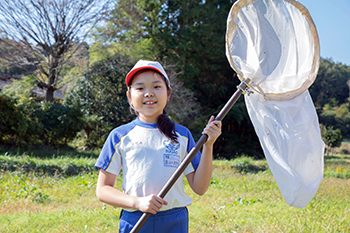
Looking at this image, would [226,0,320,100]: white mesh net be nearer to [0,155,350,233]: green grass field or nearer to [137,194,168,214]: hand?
[137,194,168,214]: hand

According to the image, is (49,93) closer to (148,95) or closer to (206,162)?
(148,95)

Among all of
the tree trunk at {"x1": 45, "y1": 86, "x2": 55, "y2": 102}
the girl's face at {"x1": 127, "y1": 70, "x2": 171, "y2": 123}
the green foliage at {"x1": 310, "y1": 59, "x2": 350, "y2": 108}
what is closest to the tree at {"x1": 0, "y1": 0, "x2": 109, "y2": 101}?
the tree trunk at {"x1": 45, "y1": 86, "x2": 55, "y2": 102}

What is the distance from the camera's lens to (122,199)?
159 cm

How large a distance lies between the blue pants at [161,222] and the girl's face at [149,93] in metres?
0.57

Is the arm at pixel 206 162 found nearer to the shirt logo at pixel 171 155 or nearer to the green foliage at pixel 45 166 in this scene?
the shirt logo at pixel 171 155

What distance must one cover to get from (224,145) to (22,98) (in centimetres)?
1089

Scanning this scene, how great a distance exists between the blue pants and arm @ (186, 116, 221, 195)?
192 millimetres

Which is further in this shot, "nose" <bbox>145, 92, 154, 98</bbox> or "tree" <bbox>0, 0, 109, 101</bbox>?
"tree" <bbox>0, 0, 109, 101</bbox>

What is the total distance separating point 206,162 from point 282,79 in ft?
2.26

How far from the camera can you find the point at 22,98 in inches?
431

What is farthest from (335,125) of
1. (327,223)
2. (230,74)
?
(327,223)

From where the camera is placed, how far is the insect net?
5.89 ft

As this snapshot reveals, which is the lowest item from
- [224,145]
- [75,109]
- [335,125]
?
Result: [335,125]

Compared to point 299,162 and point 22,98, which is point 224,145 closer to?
point 22,98
